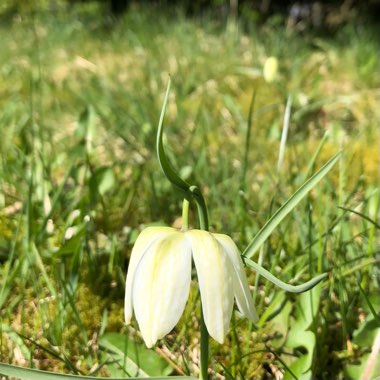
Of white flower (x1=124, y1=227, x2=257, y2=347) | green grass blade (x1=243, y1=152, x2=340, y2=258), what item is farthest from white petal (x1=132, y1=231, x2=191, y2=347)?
green grass blade (x1=243, y1=152, x2=340, y2=258)

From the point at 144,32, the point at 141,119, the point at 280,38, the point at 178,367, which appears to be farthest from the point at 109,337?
the point at 144,32

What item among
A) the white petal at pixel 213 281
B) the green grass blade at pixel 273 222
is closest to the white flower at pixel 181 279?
the white petal at pixel 213 281

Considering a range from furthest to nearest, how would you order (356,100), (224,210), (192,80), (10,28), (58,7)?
(58,7) → (10,28) → (192,80) → (356,100) → (224,210)

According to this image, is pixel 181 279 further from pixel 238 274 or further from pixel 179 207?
pixel 179 207

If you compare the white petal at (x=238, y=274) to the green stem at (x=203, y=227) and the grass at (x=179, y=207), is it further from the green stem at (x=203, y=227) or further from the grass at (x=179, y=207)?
the grass at (x=179, y=207)

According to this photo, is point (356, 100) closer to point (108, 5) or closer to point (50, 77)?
point (50, 77)

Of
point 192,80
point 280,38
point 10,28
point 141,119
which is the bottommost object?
point 141,119

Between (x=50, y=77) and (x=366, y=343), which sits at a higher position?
(x=50, y=77)

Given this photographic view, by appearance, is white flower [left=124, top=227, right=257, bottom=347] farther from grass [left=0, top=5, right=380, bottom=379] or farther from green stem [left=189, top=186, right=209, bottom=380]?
grass [left=0, top=5, right=380, bottom=379]
